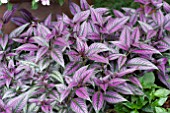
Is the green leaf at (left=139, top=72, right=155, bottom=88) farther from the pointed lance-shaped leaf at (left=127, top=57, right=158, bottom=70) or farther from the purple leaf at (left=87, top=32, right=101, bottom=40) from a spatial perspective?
the purple leaf at (left=87, top=32, right=101, bottom=40)

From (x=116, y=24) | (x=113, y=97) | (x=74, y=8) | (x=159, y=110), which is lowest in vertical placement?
Answer: (x=159, y=110)

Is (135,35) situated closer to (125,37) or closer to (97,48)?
(125,37)

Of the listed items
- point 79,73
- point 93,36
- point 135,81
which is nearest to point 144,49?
point 135,81

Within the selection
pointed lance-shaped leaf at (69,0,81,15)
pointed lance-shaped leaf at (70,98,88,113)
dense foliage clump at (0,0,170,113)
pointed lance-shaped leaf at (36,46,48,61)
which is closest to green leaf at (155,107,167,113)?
dense foliage clump at (0,0,170,113)

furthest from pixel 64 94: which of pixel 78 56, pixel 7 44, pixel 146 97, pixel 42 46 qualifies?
pixel 7 44

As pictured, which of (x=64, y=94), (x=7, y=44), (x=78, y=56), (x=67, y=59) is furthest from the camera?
(x=7, y=44)

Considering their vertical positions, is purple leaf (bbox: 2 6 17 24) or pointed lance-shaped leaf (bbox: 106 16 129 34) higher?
purple leaf (bbox: 2 6 17 24)

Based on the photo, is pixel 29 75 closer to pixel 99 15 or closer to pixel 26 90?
pixel 26 90
